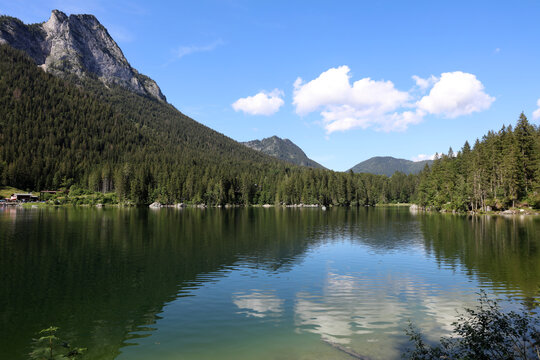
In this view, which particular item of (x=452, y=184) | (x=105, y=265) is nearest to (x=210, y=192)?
(x=452, y=184)

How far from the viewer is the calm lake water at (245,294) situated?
1622 cm

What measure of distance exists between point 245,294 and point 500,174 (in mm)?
114180

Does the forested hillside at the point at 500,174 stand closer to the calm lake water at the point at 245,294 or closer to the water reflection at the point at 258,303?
the calm lake water at the point at 245,294

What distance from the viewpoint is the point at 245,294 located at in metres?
24.0

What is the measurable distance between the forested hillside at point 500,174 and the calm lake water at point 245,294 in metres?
70.8

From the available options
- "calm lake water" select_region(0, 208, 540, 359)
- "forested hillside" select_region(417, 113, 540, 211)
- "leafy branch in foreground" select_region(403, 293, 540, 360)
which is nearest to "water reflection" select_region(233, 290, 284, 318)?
"calm lake water" select_region(0, 208, 540, 359)

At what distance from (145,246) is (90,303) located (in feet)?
77.7

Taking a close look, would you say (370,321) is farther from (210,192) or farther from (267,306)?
(210,192)

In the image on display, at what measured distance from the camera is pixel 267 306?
21516 mm

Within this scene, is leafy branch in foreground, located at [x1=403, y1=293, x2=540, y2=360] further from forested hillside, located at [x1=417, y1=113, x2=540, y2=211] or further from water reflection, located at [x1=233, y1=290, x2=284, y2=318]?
forested hillside, located at [x1=417, y1=113, x2=540, y2=211]

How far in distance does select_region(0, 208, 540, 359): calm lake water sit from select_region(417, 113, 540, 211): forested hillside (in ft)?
232

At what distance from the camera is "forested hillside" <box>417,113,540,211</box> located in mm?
100500

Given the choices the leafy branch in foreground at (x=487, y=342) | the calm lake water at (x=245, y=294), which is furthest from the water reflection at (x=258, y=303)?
the leafy branch in foreground at (x=487, y=342)

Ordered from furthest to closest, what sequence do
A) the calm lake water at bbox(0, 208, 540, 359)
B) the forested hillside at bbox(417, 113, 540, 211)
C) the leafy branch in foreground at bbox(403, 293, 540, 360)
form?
the forested hillside at bbox(417, 113, 540, 211) → the calm lake water at bbox(0, 208, 540, 359) → the leafy branch in foreground at bbox(403, 293, 540, 360)
